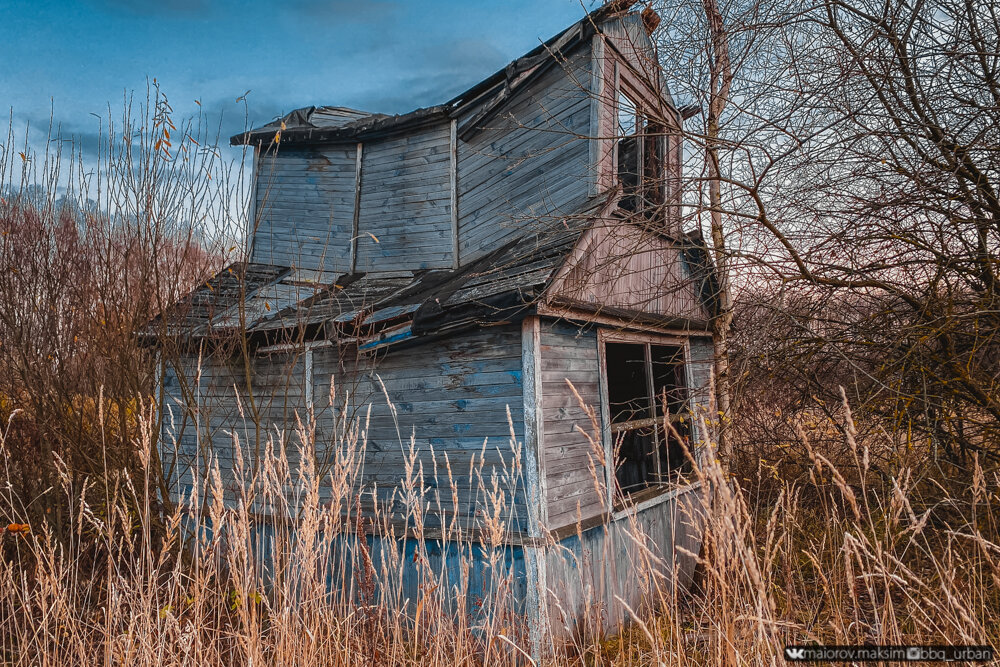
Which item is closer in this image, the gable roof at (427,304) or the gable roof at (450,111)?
the gable roof at (427,304)

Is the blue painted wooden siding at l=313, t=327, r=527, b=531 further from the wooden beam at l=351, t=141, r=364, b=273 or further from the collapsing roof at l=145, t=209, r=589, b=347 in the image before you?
the wooden beam at l=351, t=141, r=364, b=273

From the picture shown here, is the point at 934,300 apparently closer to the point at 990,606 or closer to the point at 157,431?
the point at 990,606

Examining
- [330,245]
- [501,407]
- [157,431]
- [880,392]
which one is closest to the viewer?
[880,392]

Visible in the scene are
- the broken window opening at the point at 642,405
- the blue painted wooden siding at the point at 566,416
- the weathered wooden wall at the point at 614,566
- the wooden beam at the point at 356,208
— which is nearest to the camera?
the weathered wooden wall at the point at 614,566

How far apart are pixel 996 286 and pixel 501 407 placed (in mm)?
3538

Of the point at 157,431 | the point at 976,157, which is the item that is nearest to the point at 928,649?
the point at 976,157

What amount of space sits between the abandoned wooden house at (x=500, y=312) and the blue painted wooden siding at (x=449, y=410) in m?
0.02

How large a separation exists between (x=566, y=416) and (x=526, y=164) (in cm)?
328

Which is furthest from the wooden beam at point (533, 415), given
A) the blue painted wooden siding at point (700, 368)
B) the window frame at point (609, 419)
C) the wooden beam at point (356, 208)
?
the wooden beam at point (356, 208)

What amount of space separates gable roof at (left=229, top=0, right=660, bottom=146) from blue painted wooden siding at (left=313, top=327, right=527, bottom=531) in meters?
2.59

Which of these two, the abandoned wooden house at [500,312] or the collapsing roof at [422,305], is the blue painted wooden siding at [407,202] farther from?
the collapsing roof at [422,305]

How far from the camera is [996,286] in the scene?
380 cm

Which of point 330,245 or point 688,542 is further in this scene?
point 330,245

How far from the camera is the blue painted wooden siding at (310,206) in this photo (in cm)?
902
